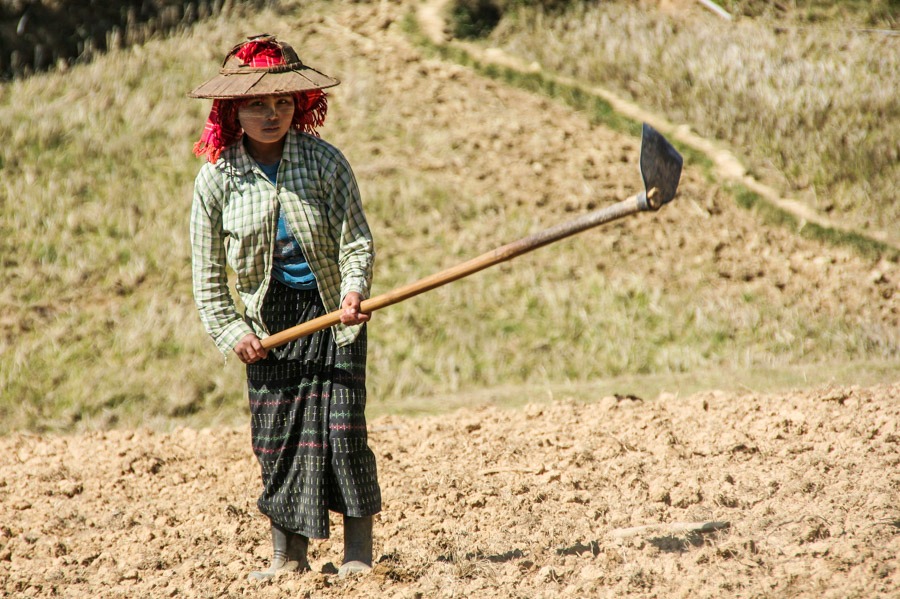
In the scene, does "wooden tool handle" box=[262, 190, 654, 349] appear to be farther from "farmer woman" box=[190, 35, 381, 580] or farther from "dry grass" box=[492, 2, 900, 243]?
"dry grass" box=[492, 2, 900, 243]

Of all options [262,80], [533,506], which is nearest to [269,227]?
[262,80]

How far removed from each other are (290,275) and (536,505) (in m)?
1.50

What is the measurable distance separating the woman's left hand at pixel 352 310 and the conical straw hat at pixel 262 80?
2.23 ft

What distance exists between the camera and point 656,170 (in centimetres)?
294

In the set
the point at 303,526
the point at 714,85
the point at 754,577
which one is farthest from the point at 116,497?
the point at 714,85

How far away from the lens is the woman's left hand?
10.1 feet

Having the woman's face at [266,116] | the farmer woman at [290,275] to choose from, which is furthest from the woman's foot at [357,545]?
the woman's face at [266,116]

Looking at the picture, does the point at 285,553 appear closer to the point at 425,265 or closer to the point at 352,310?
the point at 352,310

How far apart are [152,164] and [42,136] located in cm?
99

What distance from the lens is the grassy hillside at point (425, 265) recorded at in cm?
630

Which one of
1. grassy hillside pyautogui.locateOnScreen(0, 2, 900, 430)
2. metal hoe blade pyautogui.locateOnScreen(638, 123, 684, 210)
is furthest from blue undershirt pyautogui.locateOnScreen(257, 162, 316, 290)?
grassy hillside pyautogui.locateOnScreen(0, 2, 900, 430)

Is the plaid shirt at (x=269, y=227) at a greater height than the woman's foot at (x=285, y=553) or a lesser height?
greater

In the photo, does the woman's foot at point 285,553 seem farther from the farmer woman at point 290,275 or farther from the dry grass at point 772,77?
the dry grass at point 772,77

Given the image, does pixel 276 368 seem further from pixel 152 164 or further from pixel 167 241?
pixel 152 164
